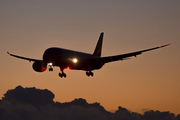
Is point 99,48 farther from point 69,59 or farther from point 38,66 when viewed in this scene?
point 69,59

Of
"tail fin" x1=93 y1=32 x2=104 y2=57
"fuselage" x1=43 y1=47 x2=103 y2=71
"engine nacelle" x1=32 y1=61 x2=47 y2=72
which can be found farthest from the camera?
"tail fin" x1=93 y1=32 x2=104 y2=57

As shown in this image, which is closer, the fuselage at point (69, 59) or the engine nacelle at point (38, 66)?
the fuselage at point (69, 59)

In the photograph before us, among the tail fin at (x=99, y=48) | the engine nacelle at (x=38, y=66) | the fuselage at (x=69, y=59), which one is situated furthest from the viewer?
the tail fin at (x=99, y=48)

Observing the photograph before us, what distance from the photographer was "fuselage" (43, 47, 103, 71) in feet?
260

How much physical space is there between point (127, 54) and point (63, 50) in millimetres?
16215

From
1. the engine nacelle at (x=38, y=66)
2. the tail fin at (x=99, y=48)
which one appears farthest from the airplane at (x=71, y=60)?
the tail fin at (x=99, y=48)

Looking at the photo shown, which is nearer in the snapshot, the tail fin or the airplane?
the airplane

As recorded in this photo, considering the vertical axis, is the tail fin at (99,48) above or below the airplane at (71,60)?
above

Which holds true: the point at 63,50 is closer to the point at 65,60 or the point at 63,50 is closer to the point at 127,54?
the point at 65,60

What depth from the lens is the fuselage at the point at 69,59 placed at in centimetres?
7912

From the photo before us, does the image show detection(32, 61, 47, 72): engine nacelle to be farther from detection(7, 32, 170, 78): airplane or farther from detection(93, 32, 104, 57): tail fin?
detection(93, 32, 104, 57): tail fin

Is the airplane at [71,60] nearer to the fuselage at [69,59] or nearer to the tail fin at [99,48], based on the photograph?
the fuselage at [69,59]

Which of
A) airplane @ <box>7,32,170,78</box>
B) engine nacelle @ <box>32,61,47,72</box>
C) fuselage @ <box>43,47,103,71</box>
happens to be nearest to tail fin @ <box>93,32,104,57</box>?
airplane @ <box>7,32,170,78</box>

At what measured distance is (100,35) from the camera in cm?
11906
